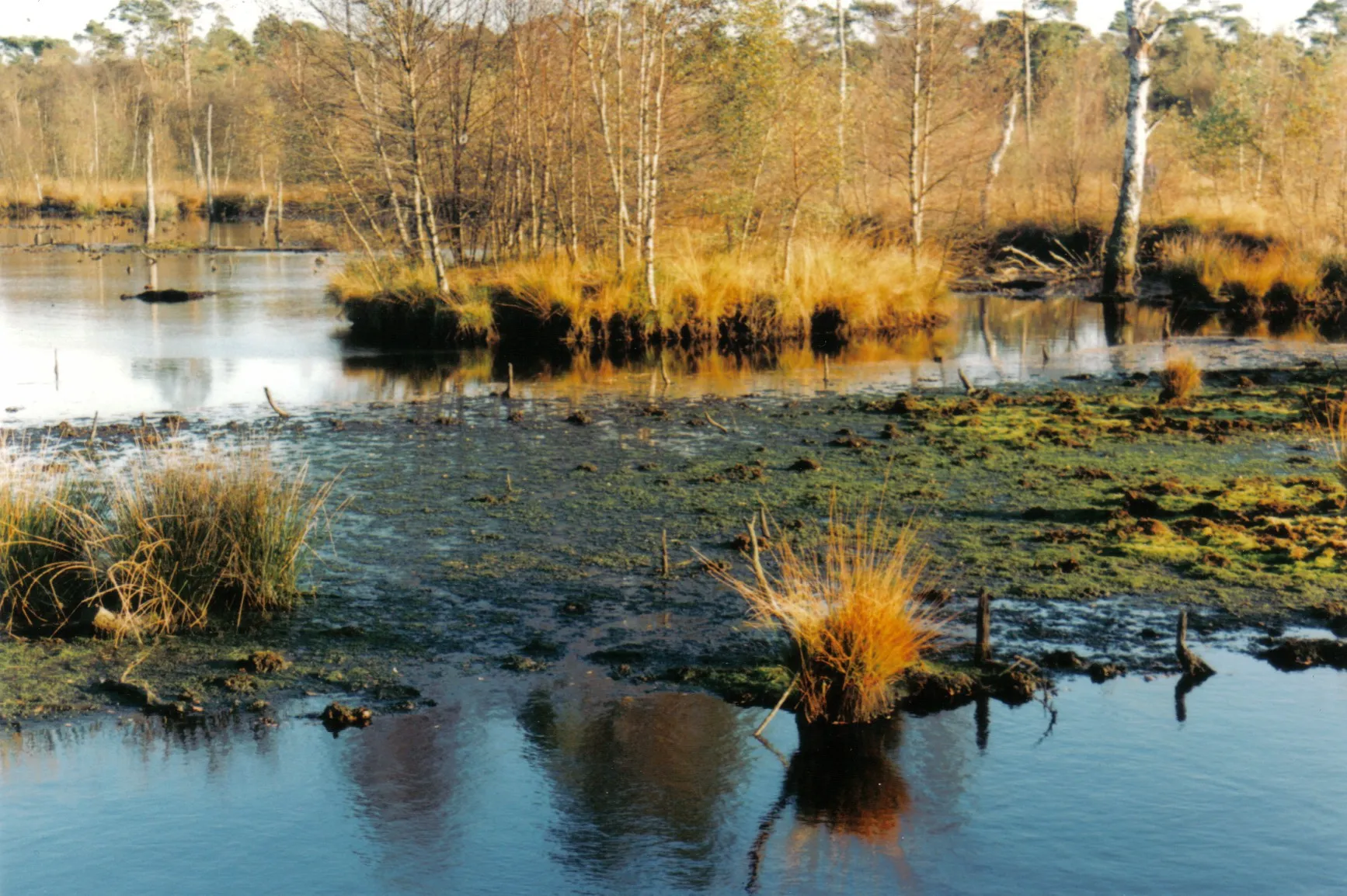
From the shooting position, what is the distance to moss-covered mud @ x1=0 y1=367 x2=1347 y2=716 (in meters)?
7.46

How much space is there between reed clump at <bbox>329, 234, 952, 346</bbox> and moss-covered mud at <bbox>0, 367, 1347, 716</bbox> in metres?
7.76

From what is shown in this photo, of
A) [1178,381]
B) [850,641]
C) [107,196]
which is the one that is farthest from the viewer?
[107,196]

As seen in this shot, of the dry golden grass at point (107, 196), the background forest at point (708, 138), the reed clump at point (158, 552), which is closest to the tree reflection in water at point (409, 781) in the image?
the reed clump at point (158, 552)

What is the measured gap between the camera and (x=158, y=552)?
317 inches

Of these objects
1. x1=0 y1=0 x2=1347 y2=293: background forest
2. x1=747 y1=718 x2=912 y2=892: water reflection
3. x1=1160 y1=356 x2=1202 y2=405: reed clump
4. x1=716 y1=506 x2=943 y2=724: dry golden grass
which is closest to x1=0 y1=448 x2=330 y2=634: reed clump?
x1=716 y1=506 x2=943 y2=724: dry golden grass

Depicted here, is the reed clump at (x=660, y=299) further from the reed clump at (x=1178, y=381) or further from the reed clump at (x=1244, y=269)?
the reed clump at (x=1178, y=381)

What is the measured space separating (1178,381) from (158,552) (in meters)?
11.9

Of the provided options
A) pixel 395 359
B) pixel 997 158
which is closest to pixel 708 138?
pixel 395 359

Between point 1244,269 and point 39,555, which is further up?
point 1244,269

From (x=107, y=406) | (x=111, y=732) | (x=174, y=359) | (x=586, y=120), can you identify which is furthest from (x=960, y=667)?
(x=586, y=120)

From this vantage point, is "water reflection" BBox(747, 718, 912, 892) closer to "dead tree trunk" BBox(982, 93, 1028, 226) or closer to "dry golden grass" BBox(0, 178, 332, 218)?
"dead tree trunk" BBox(982, 93, 1028, 226)

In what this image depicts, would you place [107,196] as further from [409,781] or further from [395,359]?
[409,781]

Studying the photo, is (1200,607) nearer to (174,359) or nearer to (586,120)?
(174,359)

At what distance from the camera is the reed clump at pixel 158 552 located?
313 inches
